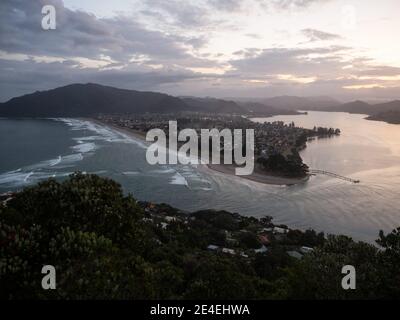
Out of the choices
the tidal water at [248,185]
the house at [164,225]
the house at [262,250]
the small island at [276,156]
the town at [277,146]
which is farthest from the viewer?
the town at [277,146]

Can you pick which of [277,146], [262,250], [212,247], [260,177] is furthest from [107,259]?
[277,146]

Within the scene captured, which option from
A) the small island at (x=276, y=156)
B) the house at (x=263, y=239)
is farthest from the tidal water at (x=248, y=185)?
the house at (x=263, y=239)

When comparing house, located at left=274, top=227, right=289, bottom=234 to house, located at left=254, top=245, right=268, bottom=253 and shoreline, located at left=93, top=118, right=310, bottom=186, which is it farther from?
shoreline, located at left=93, top=118, right=310, bottom=186

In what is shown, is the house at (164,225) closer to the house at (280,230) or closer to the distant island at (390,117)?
the house at (280,230)

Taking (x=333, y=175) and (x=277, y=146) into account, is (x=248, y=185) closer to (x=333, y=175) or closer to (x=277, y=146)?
(x=333, y=175)
